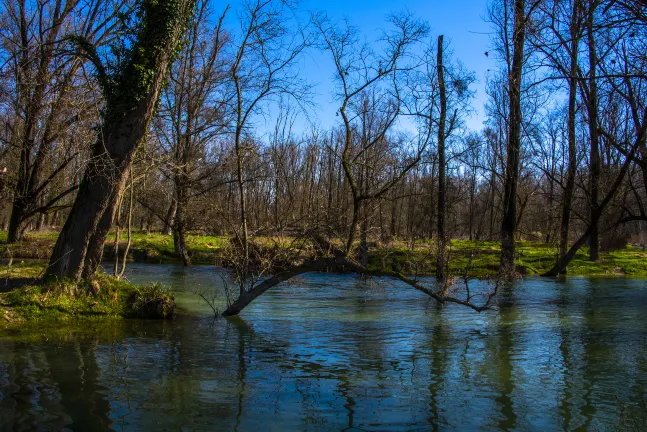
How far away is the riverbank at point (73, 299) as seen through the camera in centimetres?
1045

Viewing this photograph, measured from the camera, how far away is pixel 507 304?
50.2 ft

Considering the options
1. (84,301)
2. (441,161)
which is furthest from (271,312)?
(441,161)

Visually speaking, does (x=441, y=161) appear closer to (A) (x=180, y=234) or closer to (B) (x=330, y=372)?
(A) (x=180, y=234)

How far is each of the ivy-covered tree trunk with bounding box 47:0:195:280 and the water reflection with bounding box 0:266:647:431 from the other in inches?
70.0

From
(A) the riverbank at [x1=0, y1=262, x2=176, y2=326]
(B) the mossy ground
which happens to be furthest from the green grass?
(A) the riverbank at [x1=0, y1=262, x2=176, y2=326]

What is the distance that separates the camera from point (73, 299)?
36.4 feet

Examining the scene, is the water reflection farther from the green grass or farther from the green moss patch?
the green grass

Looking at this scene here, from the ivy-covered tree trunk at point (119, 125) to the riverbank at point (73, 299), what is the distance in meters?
0.37

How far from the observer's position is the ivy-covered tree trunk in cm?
1109

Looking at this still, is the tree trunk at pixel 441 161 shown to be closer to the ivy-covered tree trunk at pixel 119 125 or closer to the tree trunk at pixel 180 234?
the ivy-covered tree trunk at pixel 119 125

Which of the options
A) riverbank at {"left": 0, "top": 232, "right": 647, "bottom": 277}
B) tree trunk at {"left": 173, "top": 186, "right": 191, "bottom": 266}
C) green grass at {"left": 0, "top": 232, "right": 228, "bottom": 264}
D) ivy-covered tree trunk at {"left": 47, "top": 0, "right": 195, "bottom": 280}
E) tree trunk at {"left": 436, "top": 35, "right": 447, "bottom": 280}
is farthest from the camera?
green grass at {"left": 0, "top": 232, "right": 228, "bottom": 264}

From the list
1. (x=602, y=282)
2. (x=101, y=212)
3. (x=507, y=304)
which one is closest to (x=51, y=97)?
(x=101, y=212)

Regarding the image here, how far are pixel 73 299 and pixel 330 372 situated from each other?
20.9ft

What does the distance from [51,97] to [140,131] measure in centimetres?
740
